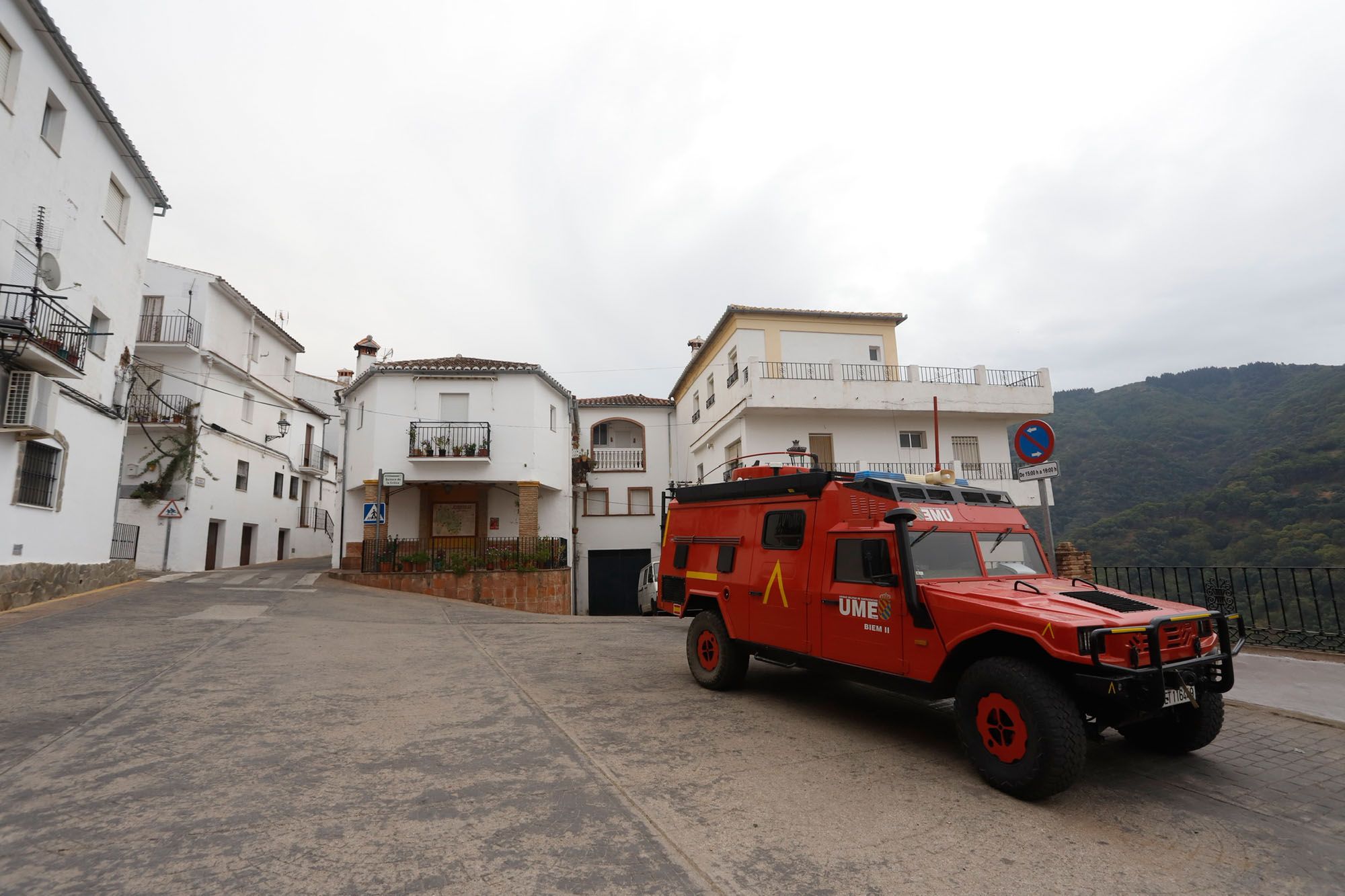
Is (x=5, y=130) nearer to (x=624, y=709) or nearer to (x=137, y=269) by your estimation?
→ (x=137, y=269)

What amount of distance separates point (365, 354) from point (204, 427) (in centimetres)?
542

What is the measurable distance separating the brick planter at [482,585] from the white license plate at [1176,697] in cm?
1577

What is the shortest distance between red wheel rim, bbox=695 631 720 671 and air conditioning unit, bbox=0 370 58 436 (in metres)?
12.0

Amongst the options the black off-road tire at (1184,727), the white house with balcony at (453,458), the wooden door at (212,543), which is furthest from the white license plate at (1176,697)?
the wooden door at (212,543)

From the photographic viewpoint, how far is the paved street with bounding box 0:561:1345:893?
2.98m

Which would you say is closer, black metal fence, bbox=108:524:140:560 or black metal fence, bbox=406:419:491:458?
black metal fence, bbox=108:524:140:560

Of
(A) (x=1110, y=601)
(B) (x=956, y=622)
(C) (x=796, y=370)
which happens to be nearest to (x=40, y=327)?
(B) (x=956, y=622)

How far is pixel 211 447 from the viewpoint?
21.7 meters

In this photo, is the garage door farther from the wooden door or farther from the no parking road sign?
the no parking road sign

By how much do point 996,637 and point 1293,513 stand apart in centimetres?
2286

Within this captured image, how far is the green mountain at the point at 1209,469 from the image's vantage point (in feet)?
63.1

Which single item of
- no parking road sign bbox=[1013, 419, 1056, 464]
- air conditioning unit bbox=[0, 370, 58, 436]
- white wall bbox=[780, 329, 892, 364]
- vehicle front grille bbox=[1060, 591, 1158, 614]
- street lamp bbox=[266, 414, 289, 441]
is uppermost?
white wall bbox=[780, 329, 892, 364]

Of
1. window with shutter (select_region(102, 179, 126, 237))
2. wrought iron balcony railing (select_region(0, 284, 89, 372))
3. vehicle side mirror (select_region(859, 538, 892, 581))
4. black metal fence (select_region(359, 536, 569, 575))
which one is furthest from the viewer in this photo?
black metal fence (select_region(359, 536, 569, 575))

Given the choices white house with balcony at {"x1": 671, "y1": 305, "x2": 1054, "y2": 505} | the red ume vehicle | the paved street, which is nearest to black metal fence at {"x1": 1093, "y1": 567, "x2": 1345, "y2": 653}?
the paved street
